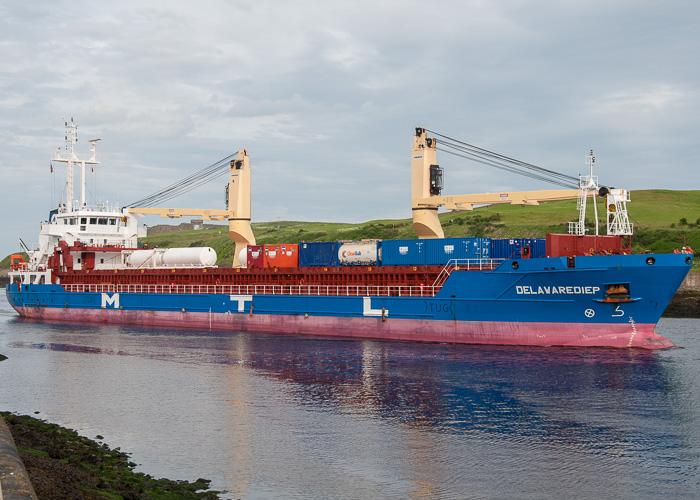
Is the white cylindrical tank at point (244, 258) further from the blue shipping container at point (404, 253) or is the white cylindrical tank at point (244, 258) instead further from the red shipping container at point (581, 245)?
the red shipping container at point (581, 245)

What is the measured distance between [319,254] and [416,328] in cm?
869

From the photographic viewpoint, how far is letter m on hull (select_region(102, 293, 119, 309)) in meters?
48.2

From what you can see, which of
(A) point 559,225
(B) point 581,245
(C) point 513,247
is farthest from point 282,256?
(A) point 559,225

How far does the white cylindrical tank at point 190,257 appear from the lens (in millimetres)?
47438

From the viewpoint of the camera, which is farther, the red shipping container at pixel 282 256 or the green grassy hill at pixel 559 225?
the green grassy hill at pixel 559 225

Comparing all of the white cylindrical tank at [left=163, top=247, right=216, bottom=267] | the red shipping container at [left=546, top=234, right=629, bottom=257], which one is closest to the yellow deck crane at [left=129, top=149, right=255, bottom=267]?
the white cylindrical tank at [left=163, top=247, right=216, bottom=267]

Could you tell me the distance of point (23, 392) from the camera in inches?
906

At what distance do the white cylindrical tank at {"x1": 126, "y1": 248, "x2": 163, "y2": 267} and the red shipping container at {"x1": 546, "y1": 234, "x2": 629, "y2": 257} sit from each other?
102 feet

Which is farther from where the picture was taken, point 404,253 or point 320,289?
point 320,289

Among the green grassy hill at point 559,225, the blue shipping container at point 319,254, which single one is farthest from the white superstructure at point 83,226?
the green grassy hill at point 559,225

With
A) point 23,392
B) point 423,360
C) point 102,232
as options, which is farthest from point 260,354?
point 102,232

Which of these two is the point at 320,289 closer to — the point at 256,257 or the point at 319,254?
the point at 319,254

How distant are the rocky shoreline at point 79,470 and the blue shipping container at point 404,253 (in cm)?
2105

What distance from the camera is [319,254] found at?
39531 mm
